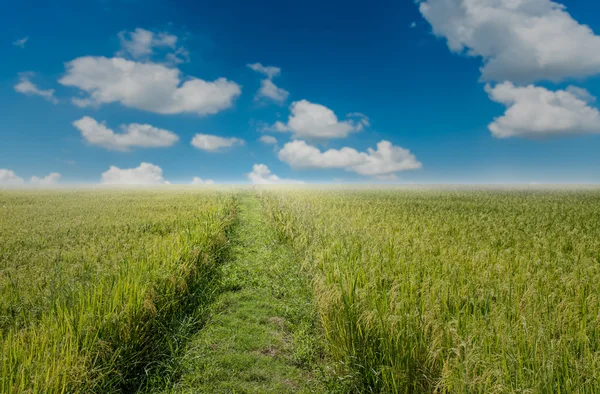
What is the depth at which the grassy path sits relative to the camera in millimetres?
4457

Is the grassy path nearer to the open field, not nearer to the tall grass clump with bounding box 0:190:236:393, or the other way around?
the open field

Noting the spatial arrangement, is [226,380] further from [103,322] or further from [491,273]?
[491,273]

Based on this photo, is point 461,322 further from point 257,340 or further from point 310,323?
point 257,340

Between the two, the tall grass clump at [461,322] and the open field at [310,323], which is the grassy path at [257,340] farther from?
the tall grass clump at [461,322]

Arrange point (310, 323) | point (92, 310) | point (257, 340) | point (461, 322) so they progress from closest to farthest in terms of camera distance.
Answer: point (461, 322) < point (92, 310) < point (257, 340) < point (310, 323)

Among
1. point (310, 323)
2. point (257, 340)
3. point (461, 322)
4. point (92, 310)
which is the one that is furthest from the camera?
point (310, 323)

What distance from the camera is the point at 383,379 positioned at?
3684mm

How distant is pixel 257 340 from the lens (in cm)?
562

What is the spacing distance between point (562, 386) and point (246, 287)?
6516mm

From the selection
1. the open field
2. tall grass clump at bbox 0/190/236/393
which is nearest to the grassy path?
the open field

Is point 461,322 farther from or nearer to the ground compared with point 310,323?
farther from the ground

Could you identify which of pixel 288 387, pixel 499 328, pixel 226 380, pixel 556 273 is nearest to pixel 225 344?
pixel 226 380

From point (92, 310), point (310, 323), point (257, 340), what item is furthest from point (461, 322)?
point (92, 310)

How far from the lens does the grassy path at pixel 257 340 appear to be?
14.6 ft
